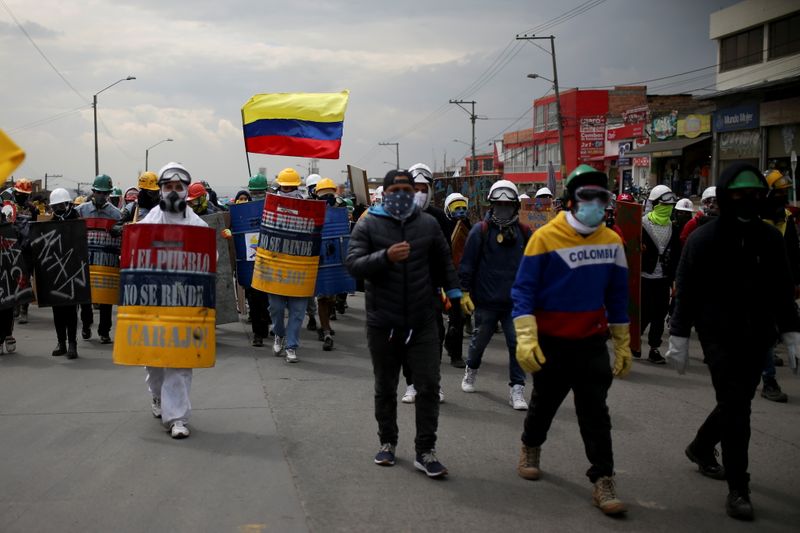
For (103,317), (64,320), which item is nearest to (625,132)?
(103,317)

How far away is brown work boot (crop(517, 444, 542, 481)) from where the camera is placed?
5676 millimetres

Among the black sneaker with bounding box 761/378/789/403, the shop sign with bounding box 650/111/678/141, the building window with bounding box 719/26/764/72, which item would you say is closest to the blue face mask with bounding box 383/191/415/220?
the black sneaker with bounding box 761/378/789/403

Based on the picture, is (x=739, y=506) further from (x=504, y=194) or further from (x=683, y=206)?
(x=683, y=206)

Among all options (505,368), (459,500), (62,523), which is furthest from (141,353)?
(505,368)

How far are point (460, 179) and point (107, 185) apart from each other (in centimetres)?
964

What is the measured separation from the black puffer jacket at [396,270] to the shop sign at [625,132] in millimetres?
46517

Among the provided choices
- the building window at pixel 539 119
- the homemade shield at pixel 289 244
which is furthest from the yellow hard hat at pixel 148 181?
the building window at pixel 539 119

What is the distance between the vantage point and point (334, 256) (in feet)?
39.0

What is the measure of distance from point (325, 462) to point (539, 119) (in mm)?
75846

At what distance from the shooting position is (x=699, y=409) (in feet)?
25.8

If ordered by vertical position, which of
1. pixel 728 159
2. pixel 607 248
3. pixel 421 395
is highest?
pixel 728 159

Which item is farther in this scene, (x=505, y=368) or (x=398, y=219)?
(x=505, y=368)

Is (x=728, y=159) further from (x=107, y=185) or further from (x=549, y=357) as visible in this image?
(x=549, y=357)

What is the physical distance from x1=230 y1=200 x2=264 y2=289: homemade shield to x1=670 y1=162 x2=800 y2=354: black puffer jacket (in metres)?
6.94
